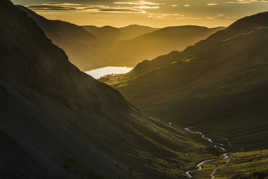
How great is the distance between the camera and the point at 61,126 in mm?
70562

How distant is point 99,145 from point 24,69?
23.0m

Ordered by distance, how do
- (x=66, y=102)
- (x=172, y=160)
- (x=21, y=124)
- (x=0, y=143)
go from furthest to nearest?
Answer: (x=172, y=160), (x=66, y=102), (x=21, y=124), (x=0, y=143)

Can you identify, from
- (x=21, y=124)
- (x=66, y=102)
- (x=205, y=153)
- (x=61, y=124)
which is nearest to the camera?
(x=21, y=124)

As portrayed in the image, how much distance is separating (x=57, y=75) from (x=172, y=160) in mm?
39905

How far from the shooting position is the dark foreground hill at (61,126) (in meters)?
50.6

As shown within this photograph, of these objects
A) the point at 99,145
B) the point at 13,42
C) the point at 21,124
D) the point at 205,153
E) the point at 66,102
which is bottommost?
the point at 205,153

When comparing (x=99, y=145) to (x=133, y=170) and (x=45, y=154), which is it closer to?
(x=133, y=170)

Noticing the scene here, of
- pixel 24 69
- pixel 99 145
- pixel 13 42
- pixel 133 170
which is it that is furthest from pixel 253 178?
pixel 13 42

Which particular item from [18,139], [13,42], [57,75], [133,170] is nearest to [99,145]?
[133,170]

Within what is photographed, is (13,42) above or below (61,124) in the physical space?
above

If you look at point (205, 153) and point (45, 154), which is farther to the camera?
point (205, 153)

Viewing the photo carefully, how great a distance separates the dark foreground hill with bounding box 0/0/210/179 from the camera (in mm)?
50594

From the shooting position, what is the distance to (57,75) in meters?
91.2

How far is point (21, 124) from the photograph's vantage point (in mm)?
55375
